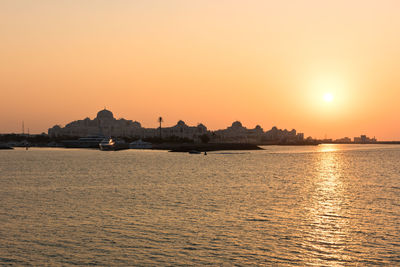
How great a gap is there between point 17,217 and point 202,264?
1814 cm

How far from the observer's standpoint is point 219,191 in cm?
5469

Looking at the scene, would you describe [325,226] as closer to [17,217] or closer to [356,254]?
[356,254]

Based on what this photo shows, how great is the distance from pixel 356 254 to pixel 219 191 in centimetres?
3098

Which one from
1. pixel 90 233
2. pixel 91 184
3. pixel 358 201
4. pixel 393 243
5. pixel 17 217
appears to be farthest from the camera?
pixel 91 184

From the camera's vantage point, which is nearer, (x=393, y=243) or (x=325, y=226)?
(x=393, y=243)

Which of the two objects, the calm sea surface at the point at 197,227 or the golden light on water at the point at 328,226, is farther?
the golden light on water at the point at 328,226

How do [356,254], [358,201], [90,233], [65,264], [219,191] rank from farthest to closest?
[219,191] → [358,201] → [90,233] → [356,254] → [65,264]

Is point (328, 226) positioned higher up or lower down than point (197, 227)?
lower down

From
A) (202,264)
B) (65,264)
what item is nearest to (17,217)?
(65,264)

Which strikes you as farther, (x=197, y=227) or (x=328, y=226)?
(x=328, y=226)

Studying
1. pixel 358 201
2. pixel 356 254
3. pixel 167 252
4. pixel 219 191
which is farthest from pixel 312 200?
pixel 167 252

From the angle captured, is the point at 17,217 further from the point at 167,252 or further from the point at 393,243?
the point at 393,243

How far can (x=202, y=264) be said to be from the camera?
22438mm

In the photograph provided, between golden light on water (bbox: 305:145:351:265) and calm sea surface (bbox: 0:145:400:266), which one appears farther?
golden light on water (bbox: 305:145:351:265)
